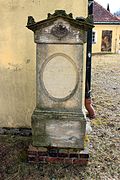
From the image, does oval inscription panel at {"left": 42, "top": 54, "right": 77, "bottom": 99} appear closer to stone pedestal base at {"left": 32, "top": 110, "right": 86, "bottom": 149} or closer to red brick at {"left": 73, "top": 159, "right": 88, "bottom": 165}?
stone pedestal base at {"left": 32, "top": 110, "right": 86, "bottom": 149}

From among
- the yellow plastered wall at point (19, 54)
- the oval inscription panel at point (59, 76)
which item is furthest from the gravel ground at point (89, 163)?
the oval inscription panel at point (59, 76)

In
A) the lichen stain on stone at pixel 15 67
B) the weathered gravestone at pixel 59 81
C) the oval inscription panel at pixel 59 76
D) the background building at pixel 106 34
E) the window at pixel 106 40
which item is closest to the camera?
the weathered gravestone at pixel 59 81

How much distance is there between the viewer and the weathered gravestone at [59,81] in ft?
13.6

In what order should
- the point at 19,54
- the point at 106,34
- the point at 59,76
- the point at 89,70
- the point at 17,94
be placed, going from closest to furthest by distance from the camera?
the point at 59,76, the point at 19,54, the point at 17,94, the point at 89,70, the point at 106,34

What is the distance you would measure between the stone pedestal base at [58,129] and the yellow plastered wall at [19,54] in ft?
3.18

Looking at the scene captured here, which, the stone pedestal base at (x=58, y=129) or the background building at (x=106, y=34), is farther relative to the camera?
the background building at (x=106, y=34)

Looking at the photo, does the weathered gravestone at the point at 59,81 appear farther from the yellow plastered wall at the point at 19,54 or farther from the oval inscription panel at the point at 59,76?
the yellow plastered wall at the point at 19,54

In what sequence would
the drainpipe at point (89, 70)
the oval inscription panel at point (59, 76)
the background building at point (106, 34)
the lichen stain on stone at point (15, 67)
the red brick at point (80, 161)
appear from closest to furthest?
the oval inscription panel at point (59, 76)
the red brick at point (80, 161)
the lichen stain on stone at point (15, 67)
the drainpipe at point (89, 70)
the background building at point (106, 34)

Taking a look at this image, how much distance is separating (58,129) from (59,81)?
694mm

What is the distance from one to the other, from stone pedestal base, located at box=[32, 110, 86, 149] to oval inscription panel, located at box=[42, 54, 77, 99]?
30 centimetres

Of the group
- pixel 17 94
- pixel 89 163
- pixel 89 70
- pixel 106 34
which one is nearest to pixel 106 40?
pixel 106 34

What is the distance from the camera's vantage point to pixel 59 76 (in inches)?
170

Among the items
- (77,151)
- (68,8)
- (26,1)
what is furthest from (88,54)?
(77,151)

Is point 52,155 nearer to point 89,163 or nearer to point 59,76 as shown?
point 89,163
